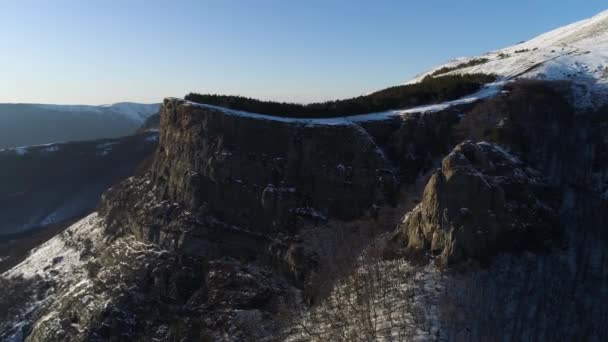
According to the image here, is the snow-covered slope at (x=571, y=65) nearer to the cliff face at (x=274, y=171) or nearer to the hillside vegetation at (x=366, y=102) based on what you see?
the hillside vegetation at (x=366, y=102)

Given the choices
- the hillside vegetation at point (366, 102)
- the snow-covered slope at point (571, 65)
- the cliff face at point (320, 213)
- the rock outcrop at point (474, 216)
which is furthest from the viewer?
the hillside vegetation at point (366, 102)

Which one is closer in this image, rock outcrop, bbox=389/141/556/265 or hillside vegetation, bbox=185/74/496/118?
rock outcrop, bbox=389/141/556/265

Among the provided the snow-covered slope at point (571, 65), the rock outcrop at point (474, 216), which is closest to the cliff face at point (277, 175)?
the rock outcrop at point (474, 216)

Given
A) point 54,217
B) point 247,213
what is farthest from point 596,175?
point 54,217

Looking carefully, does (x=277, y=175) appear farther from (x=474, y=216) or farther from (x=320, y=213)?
(x=474, y=216)

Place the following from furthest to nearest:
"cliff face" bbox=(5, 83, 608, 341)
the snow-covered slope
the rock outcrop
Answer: the snow-covered slope
"cliff face" bbox=(5, 83, 608, 341)
the rock outcrop

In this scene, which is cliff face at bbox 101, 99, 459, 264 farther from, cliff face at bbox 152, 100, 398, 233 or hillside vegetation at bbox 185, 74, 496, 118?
hillside vegetation at bbox 185, 74, 496, 118

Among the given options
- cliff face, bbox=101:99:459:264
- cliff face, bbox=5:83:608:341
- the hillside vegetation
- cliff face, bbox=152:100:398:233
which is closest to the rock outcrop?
cliff face, bbox=5:83:608:341

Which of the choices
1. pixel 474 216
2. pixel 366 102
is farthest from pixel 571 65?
pixel 474 216

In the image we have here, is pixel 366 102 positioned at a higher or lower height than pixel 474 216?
higher

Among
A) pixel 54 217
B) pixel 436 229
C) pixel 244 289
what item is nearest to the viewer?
pixel 436 229

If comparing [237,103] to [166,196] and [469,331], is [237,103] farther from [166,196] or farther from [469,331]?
[469,331]
